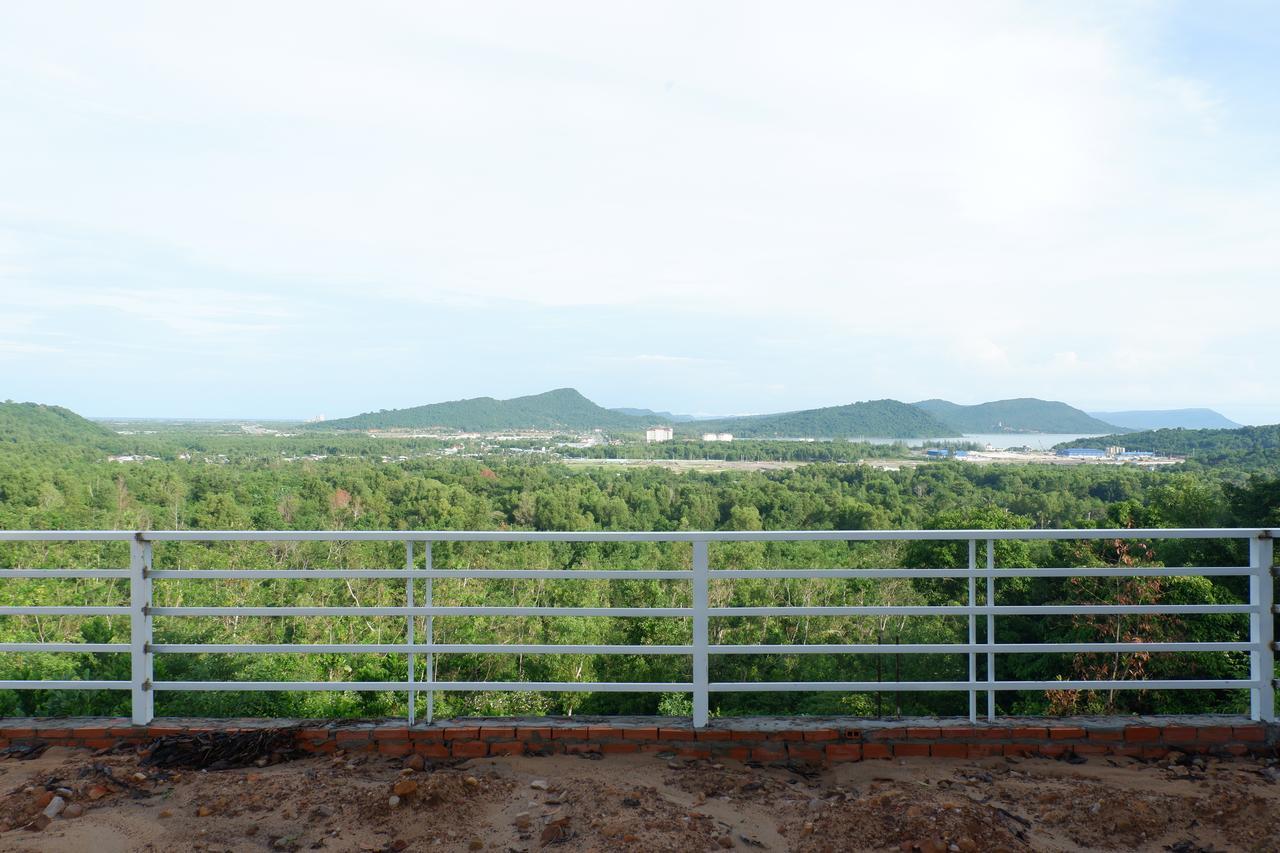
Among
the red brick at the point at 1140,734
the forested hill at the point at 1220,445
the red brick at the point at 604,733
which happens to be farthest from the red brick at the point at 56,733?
the forested hill at the point at 1220,445

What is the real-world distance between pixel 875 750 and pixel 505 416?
99.9 meters

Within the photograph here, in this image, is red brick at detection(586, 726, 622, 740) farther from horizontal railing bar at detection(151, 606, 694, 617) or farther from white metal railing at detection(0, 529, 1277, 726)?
horizontal railing bar at detection(151, 606, 694, 617)

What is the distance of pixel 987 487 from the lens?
55094 millimetres

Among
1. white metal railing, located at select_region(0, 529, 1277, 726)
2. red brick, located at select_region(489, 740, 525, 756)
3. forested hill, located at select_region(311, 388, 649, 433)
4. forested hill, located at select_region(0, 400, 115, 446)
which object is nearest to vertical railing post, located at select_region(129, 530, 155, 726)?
white metal railing, located at select_region(0, 529, 1277, 726)

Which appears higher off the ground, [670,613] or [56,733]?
[670,613]

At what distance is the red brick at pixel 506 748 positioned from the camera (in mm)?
3301

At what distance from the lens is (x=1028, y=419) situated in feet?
291

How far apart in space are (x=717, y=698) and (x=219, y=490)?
40.9 meters

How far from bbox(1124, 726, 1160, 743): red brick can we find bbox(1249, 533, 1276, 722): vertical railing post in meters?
0.50

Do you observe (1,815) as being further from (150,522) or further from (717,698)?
(150,522)

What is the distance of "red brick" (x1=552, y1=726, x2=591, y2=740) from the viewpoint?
11.0 ft

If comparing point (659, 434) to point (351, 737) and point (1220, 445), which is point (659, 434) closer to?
point (1220, 445)

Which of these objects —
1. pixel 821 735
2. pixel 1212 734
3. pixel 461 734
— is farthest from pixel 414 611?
pixel 1212 734

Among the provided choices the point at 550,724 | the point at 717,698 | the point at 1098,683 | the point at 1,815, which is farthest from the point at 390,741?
the point at 717,698
